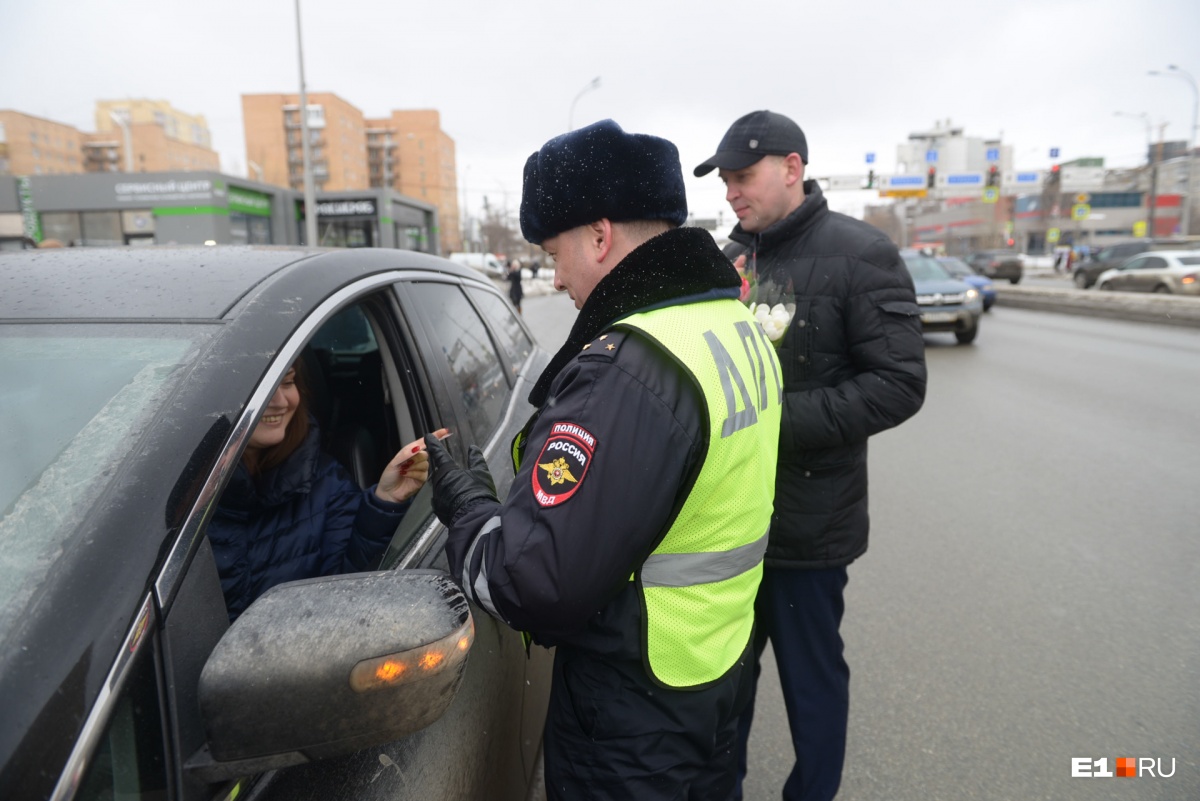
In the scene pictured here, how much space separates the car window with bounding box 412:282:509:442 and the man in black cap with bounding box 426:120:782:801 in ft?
2.22

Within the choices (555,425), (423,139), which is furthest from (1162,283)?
(423,139)

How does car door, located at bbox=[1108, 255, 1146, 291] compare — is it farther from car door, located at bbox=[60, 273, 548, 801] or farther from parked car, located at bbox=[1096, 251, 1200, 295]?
car door, located at bbox=[60, 273, 548, 801]

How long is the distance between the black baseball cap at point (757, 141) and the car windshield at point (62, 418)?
1542 mm

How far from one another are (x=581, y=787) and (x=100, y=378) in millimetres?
1103

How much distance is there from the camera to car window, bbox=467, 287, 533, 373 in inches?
114

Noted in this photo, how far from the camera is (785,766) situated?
2.64 m

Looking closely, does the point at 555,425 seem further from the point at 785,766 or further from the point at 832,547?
the point at 785,766

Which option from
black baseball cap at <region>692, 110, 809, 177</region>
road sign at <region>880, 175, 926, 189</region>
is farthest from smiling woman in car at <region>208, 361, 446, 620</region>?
road sign at <region>880, 175, 926, 189</region>

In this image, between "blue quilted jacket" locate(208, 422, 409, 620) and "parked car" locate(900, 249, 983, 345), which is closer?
"blue quilted jacket" locate(208, 422, 409, 620)

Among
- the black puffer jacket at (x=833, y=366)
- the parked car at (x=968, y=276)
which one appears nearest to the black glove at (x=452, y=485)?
the black puffer jacket at (x=833, y=366)

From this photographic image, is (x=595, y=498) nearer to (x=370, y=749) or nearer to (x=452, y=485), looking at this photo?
(x=452, y=485)

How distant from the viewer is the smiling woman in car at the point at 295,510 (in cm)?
176

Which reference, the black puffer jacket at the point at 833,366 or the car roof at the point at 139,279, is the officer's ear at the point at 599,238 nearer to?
the car roof at the point at 139,279

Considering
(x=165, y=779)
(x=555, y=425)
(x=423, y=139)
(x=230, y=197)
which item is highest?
Result: (x=423, y=139)
